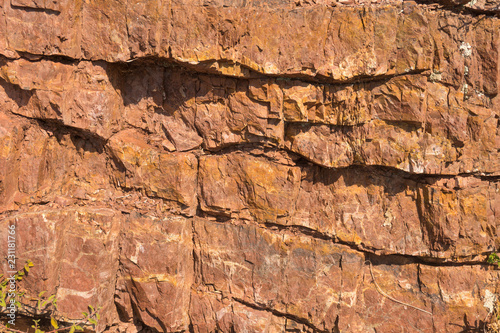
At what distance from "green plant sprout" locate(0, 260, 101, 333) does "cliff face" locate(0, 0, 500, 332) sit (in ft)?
0.31

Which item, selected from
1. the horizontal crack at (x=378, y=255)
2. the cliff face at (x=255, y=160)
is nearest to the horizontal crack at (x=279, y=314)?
the cliff face at (x=255, y=160)

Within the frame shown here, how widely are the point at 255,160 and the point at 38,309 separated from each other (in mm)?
2573

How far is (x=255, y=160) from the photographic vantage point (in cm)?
416

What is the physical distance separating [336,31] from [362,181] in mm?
1445

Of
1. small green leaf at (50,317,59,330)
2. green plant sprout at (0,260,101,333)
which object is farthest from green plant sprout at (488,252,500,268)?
small green leaf at (50,317,59,330)

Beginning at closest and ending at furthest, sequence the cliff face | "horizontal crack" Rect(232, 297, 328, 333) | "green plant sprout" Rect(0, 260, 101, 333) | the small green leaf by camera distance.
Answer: the cliff face, the small green leaf, "green plant sprout" Rect(0, 260, 101, 333), "horizontal crack" Rect(232, 297, 328, 333)

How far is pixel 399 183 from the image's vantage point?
4.11m

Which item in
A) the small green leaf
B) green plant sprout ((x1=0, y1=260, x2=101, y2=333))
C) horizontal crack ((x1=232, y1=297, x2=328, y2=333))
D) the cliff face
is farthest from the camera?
horizontal crack ((x1=232, y1=297, x2=328, y2=333))

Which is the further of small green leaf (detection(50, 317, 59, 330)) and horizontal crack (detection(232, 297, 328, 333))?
horizontal crack (detection(232, 297, 328, 333))

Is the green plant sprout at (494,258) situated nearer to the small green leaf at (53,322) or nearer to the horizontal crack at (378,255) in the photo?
the horizontal crack at (378,255)

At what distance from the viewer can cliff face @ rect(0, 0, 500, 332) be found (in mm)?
3840

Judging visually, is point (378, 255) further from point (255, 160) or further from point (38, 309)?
point (38, 309)

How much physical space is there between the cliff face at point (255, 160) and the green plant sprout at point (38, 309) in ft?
0.31

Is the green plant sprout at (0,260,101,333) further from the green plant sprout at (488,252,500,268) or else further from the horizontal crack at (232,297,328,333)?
the green plant sprout at (488,252,500,268)
